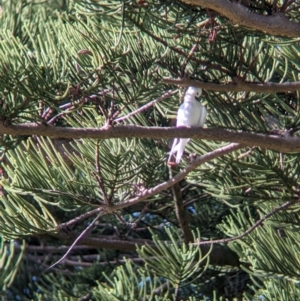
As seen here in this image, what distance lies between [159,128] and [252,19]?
0.23 m

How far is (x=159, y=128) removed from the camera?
4.41 feet

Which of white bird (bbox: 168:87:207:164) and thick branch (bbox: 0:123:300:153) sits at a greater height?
white bird (bbox: 168:87:207:164)

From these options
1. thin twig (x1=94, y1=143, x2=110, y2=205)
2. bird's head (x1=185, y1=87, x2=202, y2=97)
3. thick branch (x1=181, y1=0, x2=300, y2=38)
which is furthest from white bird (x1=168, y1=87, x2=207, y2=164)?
thick branch (x1=181, y1=0, x2=300, y2=38)

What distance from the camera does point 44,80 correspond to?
4.54ft

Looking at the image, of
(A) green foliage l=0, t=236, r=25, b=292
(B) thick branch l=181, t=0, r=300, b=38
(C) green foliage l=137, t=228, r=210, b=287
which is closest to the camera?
(B) thick branch l=181, t=0, r=300, b=38

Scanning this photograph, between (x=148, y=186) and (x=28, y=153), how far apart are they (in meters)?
0.27

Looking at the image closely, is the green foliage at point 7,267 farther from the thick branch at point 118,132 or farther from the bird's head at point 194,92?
the thick branch at point 118,132

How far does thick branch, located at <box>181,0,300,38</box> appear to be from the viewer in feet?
4.20

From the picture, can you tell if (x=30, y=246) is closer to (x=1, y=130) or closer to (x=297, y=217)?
(x=297, y=217)

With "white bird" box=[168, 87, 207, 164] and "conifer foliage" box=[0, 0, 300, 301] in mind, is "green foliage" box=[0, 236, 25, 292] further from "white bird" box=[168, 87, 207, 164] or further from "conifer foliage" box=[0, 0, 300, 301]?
"white bird" box=[168, 87, 207, 164]

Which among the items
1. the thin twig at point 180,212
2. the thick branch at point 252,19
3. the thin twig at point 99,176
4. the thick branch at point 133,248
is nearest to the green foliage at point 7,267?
the thick branch at point 133,248

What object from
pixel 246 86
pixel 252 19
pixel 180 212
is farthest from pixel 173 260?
pixel 252 19

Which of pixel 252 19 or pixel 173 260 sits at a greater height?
pixel 252 19

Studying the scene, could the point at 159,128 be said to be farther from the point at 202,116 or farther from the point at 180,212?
the point at 180,212
